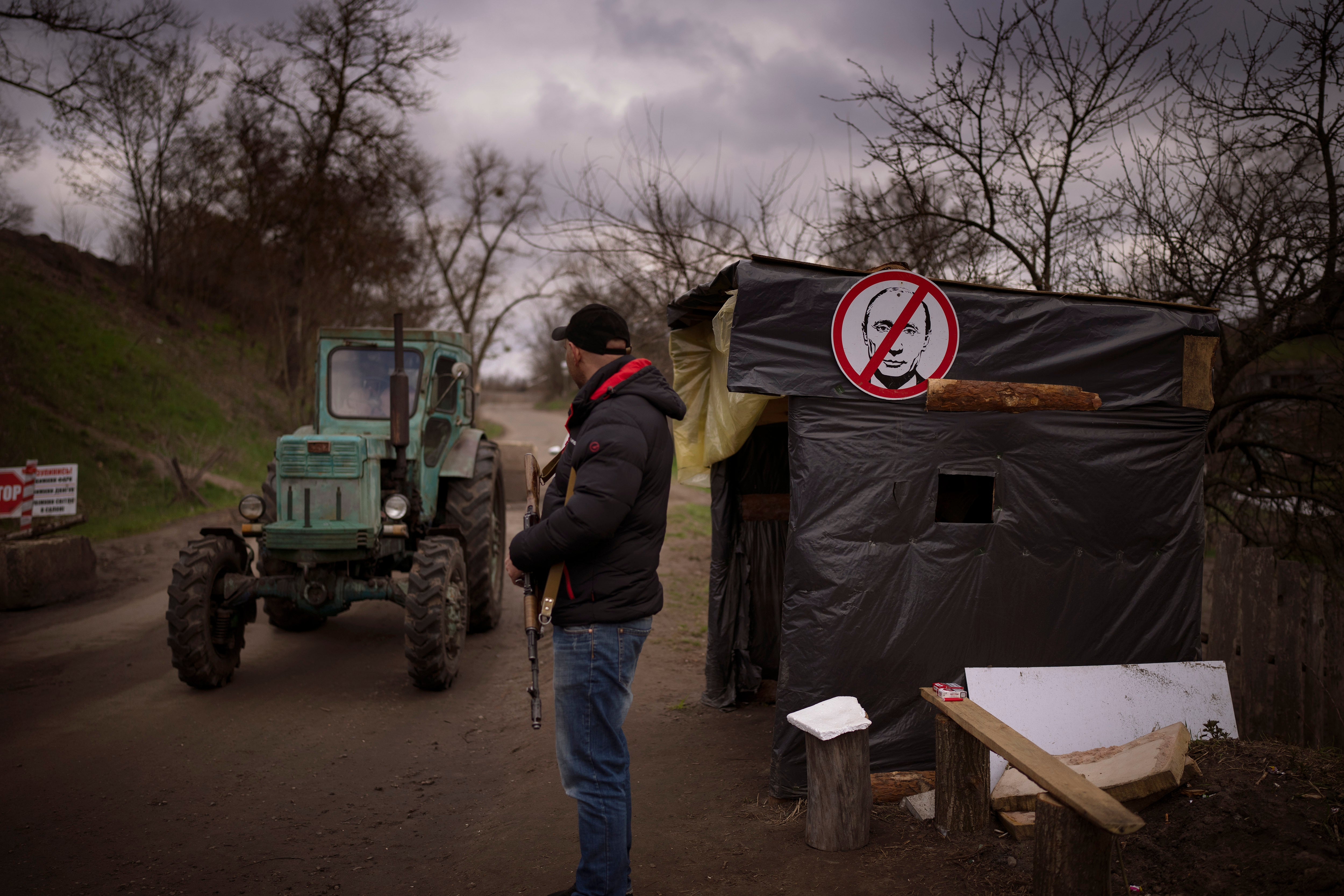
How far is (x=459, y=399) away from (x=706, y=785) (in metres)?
4.55

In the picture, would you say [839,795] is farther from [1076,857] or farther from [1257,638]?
[1257,638]

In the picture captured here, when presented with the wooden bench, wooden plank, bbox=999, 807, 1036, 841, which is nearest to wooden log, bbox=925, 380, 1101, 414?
the wooden bench

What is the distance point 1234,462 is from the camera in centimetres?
729

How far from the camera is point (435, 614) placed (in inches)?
223

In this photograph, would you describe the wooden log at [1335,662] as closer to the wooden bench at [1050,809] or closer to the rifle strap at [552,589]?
the wooden bench at [1050,809]

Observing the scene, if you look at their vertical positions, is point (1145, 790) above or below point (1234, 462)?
below

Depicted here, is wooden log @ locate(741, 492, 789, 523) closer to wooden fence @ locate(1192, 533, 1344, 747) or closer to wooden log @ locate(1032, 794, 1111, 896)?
wooden fence @ locate(1192, 533, 1344, 747)

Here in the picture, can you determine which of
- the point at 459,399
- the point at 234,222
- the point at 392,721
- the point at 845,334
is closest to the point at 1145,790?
the point at 845,334

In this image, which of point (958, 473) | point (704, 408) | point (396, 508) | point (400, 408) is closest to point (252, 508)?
point (396, 508)

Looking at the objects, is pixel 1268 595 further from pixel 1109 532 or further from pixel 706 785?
pixel 706 785

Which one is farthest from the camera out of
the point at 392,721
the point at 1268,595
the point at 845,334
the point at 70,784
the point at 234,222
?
the point at 234,222

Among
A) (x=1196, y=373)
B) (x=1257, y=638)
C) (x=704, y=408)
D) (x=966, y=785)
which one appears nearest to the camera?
(x=966, y=785)

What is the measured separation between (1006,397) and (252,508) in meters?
5.28

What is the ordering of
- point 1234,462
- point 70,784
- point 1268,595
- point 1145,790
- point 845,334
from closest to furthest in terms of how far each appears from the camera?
point 1145,790 < point 845,334 < point 70,784 < point 1268,595 < point 1234,462
